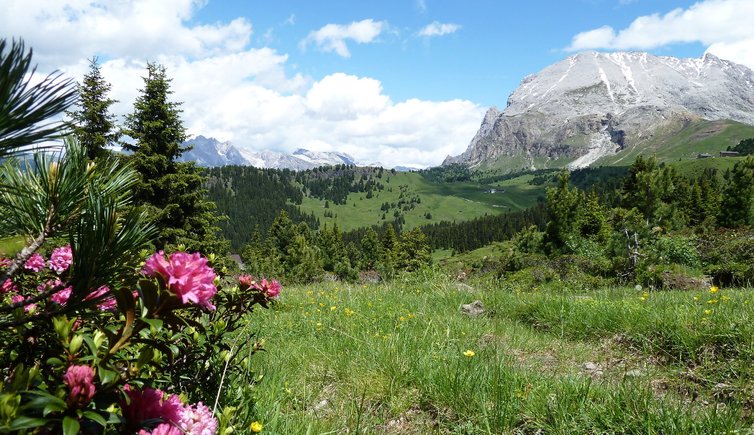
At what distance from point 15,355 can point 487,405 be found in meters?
3.14

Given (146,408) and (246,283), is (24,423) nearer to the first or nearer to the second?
(146,408)

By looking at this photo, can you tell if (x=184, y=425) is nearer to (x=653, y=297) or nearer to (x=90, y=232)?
(x=90, y=232)

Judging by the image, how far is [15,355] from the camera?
61.8 inches

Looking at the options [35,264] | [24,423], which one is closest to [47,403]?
[24,423]

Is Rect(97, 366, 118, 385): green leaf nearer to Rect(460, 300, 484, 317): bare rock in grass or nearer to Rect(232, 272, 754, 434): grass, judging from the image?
Rect(232, 272, 754, 434): grass

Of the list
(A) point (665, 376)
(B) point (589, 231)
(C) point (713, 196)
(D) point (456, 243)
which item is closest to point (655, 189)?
(B) point (589, 231)

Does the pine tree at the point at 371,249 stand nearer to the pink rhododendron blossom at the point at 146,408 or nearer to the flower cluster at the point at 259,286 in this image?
the flower cluster at the point at 259,286

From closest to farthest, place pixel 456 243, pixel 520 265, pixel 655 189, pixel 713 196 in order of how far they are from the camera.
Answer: pixel 520 265 < pixel 655 189 < pixel 713 196 < pixel 456 243

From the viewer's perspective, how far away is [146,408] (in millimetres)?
1424

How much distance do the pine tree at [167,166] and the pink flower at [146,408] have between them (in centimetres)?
2593

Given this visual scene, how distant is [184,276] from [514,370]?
3.58 m

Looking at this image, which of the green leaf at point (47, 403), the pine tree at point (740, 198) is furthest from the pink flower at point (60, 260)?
the pine tree at point (740, 198)

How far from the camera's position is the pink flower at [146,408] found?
1389mm

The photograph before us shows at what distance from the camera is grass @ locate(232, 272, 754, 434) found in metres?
3.06
